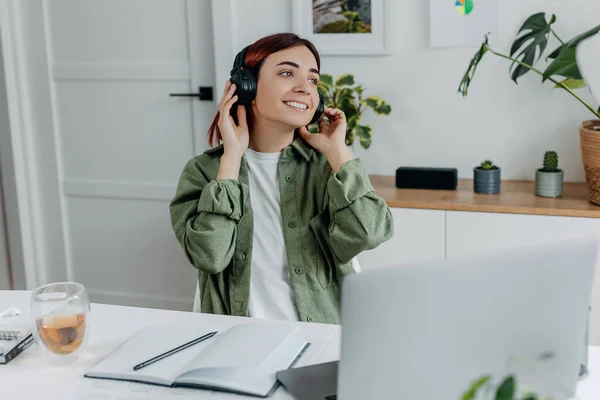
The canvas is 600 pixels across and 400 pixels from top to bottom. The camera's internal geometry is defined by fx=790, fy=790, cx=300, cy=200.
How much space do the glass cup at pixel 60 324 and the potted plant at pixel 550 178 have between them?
1497mm

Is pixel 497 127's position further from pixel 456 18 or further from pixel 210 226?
pixel 210 226

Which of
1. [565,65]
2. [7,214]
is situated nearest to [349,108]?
[565,65]

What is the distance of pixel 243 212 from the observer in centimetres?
176

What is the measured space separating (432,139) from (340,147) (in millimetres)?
1006

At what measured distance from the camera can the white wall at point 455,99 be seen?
8.29 feet

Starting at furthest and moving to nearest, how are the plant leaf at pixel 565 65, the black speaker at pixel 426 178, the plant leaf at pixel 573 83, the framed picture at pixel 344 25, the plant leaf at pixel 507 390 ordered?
1. the framed picture at pixel 344 25
2. the black speaker at pixel 426 178
3. the plant leaf at pixel 573 83
4. the plant leaf at pixel 565 65
5. the plant leaf at pixel 507 390

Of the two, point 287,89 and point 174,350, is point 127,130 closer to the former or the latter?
point 287,89

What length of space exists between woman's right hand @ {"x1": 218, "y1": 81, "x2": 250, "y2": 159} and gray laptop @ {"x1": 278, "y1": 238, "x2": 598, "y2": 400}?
82 centimetres

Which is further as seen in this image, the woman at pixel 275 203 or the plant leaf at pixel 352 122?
the plant leaf at pixel 352 122

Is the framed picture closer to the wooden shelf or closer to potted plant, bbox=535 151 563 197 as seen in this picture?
the wooden shelf

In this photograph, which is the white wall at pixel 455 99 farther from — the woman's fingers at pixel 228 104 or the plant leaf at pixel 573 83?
the woman's fingers at pixel 228 104

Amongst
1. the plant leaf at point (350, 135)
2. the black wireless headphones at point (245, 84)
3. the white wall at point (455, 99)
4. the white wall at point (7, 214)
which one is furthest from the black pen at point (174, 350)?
the white wall at point (7, 214)

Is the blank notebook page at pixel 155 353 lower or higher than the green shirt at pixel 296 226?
lower

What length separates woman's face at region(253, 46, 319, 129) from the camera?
173 cm
